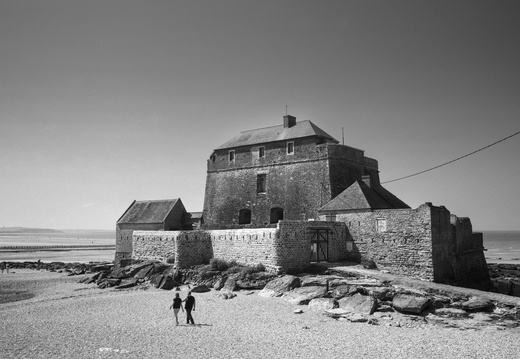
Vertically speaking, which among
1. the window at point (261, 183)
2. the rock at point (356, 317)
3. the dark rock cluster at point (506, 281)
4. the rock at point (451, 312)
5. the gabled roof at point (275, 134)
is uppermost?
the gabled roof at point (275, 134)

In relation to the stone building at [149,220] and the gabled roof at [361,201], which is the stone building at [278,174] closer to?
the gabled roof at [361,201]

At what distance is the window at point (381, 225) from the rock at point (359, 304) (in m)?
7.24

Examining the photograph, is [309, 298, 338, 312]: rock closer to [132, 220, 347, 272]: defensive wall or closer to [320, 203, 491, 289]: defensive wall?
[132, 220, 347, 272]: defensive wall

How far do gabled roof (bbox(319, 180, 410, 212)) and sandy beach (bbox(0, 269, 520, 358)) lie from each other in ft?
32.0

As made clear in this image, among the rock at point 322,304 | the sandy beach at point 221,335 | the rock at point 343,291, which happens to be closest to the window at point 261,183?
the sandy beach at point 221,335

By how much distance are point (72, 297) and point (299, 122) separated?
24.1 m

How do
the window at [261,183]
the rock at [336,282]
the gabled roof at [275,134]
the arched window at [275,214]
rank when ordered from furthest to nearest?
the window at [261,183], the arched window at [275,214], the gabled roof at [275,134], the rock at [336,282]

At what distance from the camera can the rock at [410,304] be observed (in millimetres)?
17406

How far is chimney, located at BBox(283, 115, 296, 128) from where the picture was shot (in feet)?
125

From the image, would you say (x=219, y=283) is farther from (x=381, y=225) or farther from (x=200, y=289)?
(x=381, y=225)

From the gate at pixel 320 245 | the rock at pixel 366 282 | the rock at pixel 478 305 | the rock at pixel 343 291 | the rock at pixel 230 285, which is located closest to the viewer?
the rock at pixel 478 305

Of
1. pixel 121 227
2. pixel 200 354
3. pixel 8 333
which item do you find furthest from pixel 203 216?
pixel 200 354

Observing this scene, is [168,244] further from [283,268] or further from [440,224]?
[440,224]

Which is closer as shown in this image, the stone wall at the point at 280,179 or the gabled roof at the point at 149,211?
the stone wall at the point at 280,179
